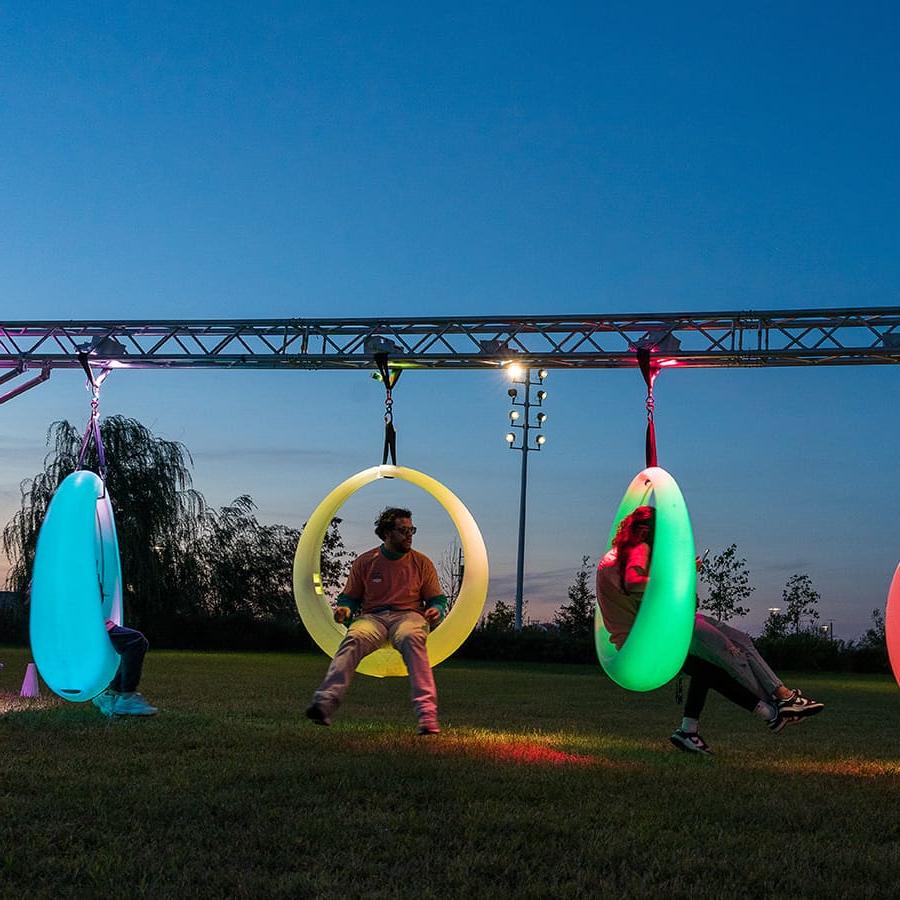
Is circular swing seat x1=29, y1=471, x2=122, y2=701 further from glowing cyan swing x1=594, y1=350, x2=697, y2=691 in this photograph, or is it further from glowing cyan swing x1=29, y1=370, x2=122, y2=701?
glowing cyan swing x1=594, y1=350, x2=697, y2=691

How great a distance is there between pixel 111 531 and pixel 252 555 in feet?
104

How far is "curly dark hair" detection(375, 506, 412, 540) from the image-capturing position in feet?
32.6

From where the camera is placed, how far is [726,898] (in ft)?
15.6

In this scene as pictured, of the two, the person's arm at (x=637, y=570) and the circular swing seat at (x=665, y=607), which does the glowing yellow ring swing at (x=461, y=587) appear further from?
the circular swing seat at (x=665, y=607)

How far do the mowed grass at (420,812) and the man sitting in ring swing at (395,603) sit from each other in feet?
1.93

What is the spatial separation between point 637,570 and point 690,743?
1346 mm

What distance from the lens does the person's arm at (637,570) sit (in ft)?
29.0

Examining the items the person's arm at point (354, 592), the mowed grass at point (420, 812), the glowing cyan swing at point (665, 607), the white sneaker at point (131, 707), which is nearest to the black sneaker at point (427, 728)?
the mowed grass at point (420, 812)

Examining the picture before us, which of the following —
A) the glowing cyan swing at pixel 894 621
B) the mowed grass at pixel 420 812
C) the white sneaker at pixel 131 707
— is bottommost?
the mowed grass at pixel 420 812

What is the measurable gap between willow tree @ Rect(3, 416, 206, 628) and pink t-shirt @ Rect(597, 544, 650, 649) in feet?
91.6

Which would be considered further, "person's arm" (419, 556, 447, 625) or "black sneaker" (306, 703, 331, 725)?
"person's arm" (419, 556, 447, 625)

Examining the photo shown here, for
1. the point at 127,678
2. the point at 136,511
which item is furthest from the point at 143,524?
the point at 127,678

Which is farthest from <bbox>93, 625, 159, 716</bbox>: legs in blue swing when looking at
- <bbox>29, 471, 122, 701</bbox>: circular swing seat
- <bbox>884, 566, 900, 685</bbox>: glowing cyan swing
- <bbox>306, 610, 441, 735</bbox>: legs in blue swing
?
<bbox>884, 566, 900, 685</bbox>: glowing cyan swing

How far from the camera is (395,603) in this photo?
9.88 m
